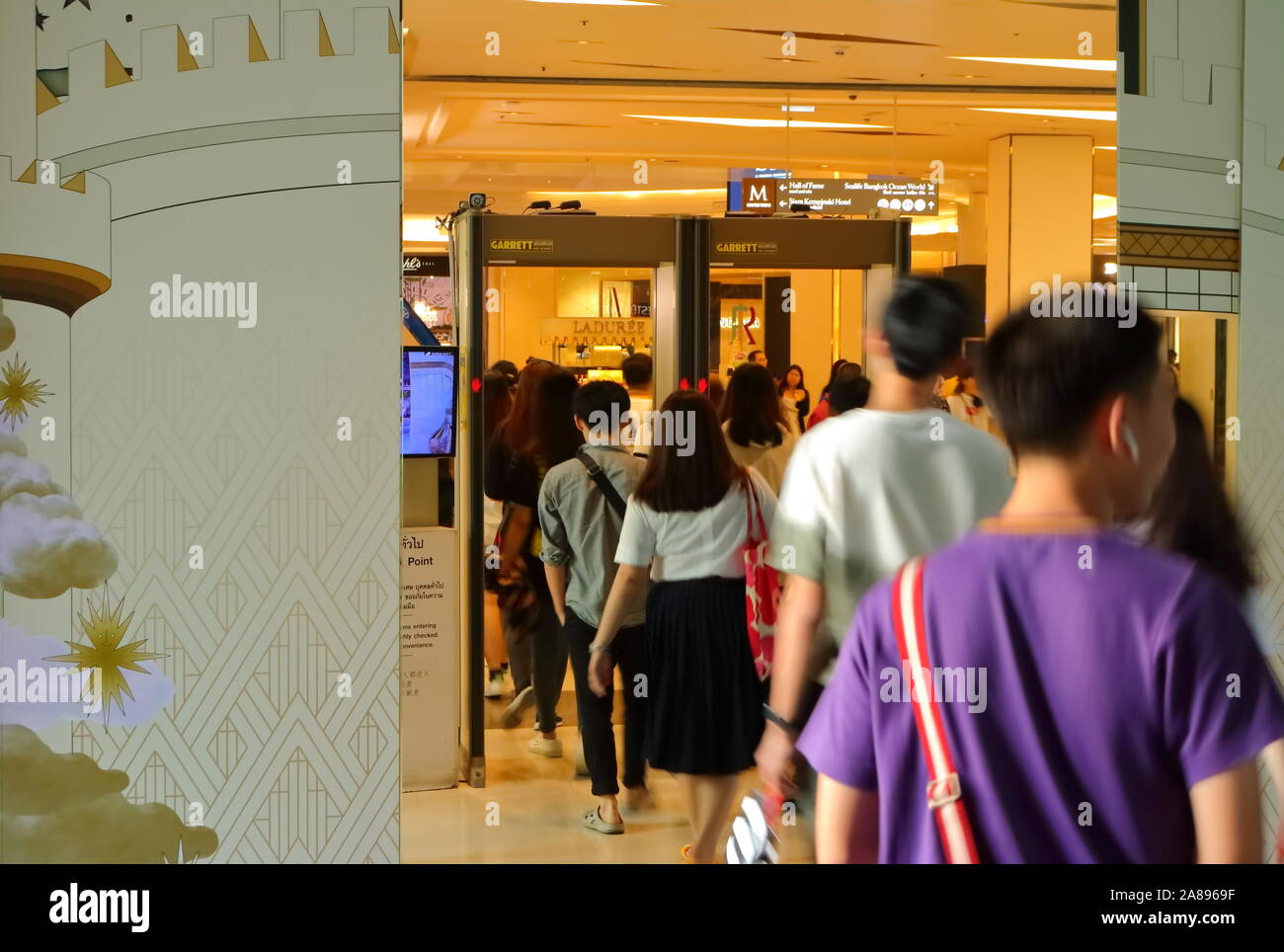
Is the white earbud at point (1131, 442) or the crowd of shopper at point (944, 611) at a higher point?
the white earbud at point (1131, 442)

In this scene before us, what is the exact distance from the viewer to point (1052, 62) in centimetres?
840

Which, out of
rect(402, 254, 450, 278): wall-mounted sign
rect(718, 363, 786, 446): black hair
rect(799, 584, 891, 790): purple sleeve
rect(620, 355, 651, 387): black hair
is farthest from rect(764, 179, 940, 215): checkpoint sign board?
rect(799, 584, 891, 790): purple sleeve

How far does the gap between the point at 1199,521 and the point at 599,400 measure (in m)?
2.79

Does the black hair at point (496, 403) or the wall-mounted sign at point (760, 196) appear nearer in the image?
the black hair at point (496, 403)

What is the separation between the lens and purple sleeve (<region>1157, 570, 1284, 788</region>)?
1332 mm

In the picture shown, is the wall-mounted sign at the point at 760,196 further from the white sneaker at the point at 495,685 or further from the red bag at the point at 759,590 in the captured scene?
the red bag at the point at 759,590

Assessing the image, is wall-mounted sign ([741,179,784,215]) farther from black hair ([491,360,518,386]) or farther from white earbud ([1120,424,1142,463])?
white earbud ([1120,424,1142,463])

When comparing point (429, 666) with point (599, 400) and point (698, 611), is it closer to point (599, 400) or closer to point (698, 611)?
point (599, 400)

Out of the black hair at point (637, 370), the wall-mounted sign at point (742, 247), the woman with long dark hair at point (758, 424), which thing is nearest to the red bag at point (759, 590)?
the woman with long dark hair at point (758, 424)

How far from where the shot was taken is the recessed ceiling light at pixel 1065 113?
9.94m

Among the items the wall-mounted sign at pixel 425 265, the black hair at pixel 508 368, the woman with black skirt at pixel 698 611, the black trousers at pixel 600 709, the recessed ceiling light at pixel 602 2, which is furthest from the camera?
the wall-mounted sign at pixel 425 265

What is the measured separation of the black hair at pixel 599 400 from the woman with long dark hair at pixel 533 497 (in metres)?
0.69

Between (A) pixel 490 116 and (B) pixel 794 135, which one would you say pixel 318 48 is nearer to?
(A) pixel 490 116

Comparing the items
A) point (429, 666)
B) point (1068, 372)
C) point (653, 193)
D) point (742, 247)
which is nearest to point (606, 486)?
point (429, 666)
